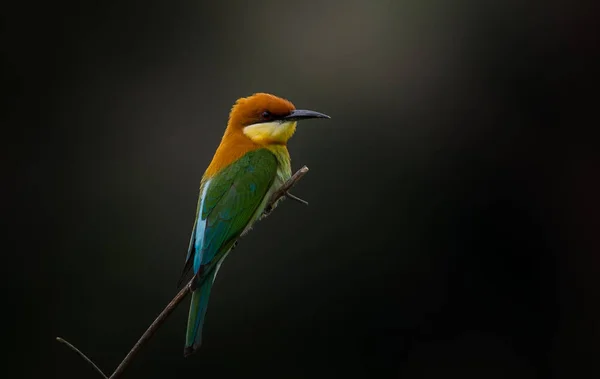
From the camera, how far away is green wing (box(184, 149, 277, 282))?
2.26 meters

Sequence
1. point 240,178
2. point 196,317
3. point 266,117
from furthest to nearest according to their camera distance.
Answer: point 266,117 → point 240,178 → point 196,317

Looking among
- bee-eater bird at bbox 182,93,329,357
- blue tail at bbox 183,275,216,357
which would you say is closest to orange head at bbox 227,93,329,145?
Answer: bee-eater bird at bbox 182,93,329,357

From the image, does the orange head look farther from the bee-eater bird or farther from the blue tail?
the blue tail

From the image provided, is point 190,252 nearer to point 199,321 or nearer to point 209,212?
point 209,212

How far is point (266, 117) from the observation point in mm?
2637

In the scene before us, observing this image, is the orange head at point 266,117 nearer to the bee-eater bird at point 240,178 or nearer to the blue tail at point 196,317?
the bee-eater bird at point 240,178

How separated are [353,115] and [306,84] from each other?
0.36 meters

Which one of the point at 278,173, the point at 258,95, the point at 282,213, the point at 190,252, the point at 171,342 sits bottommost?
the point at 171,342

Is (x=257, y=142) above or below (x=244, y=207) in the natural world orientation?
above

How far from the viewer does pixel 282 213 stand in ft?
13.9

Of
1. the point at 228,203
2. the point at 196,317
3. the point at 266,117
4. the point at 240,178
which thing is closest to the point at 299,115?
the point at 266,117

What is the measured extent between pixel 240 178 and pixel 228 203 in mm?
125

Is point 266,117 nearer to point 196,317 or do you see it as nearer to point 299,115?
point 299,115

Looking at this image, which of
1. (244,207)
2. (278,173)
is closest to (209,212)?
(244,207)
